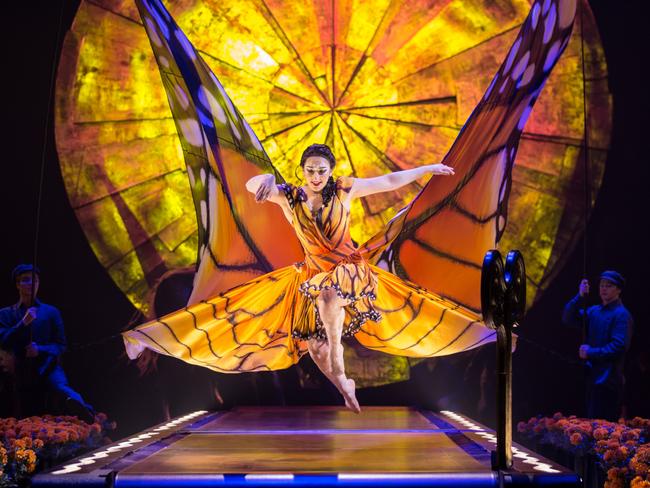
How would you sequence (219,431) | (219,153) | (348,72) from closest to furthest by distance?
(219,431), (219,153), (348,72)

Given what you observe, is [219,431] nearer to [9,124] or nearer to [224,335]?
[224,335]

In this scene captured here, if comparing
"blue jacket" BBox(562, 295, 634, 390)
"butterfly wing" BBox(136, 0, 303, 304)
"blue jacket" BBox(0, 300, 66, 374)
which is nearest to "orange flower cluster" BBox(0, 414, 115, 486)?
"blue jacket" BBox(0, 300, 66, 374)

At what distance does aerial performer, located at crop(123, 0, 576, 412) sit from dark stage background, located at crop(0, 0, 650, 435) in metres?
0.76

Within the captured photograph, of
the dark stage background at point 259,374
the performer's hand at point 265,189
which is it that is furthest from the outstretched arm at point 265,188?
the dark stage background at point 259,374

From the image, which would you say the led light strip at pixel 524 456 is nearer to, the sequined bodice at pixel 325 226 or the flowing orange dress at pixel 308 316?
the flowing orange dress at pixel 308 316

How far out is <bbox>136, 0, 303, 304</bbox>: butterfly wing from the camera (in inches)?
154

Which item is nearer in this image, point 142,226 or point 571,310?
point 571,310

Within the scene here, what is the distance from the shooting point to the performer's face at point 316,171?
3.96 metres

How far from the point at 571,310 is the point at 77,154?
9.65 feet

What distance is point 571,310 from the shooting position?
436 cm

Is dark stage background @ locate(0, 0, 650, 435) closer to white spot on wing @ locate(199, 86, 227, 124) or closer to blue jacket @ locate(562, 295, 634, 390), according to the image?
blue jacket @ locate(562, 295, 634, 390)

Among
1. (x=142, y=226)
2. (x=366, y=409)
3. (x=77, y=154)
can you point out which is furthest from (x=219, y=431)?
(x=77, y=154)

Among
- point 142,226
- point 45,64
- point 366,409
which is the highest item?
point 45,64

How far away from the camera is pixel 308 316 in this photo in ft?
13.4
